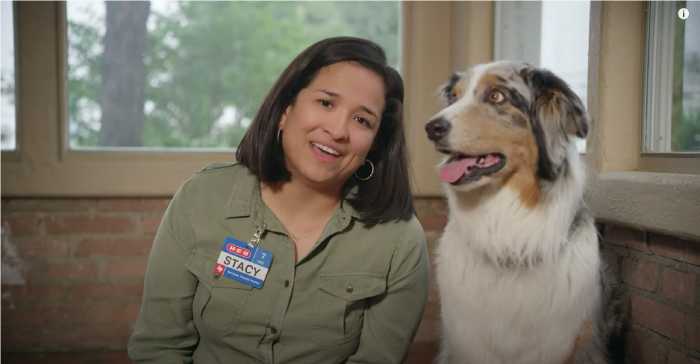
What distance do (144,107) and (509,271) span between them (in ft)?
7.76

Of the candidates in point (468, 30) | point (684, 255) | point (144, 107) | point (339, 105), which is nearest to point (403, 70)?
point (468, 30)

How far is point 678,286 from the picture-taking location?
1.68 meters

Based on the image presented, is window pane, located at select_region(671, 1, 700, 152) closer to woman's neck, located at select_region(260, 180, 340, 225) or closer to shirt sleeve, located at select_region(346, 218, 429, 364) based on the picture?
shirt sleeve, located at select_region(346, 218, 429, 364)

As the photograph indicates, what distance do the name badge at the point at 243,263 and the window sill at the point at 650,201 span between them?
111 cm

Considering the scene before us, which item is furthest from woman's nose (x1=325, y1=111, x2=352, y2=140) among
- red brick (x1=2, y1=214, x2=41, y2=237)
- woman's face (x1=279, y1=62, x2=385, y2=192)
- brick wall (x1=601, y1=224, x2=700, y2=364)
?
red brick (x1=2, y1=214, x2=41, y2=237)

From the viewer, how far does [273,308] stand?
1.67m

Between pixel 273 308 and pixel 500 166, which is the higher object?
pixel 500 166

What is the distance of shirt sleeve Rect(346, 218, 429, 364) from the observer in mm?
1747

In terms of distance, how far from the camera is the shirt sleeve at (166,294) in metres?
1.67

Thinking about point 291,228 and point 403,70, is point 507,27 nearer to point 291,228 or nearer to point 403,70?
point 403,70

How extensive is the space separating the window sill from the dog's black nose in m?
0.63

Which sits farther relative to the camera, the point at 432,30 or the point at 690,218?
the point at 432,30

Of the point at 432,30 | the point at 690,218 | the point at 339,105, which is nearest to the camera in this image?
the point at 690,218

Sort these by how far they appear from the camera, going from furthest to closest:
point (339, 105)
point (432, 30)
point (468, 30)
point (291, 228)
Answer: point (432, 30)
point (468, 30)
point (291, 228)
point (339, 105)
